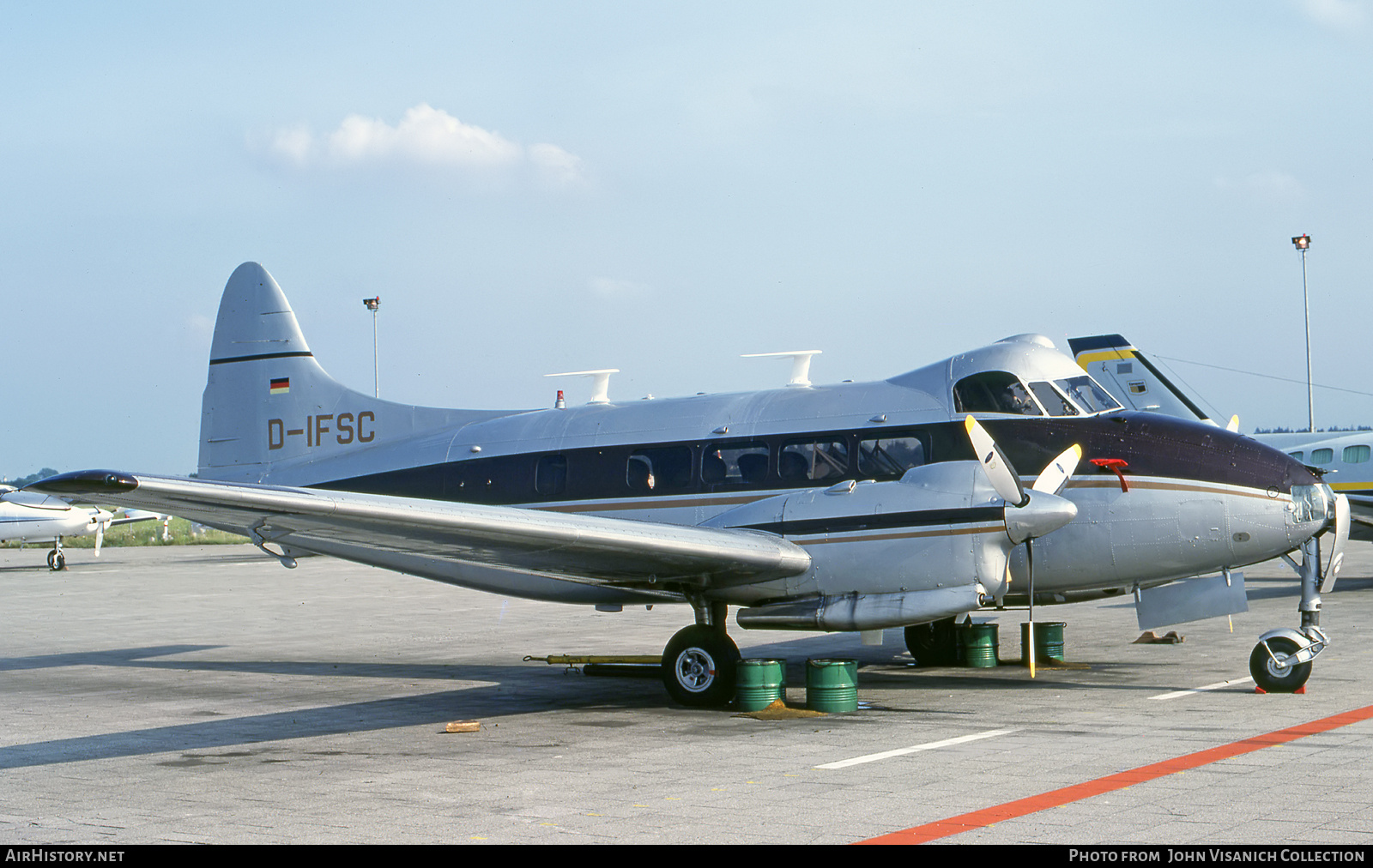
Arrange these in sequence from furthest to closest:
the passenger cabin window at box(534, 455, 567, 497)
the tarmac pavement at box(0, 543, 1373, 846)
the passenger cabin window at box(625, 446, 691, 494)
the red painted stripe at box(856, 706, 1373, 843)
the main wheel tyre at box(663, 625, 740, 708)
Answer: the passenger cabin window at box(534, 455, 567, 497)
the passenger cabin window at box(625, 446, 691, 494)
the main wheel tyre at box(663, 625, 740, 708)
the tarmac pavement at box(0, 543, 1373, 846)
the red painted stripe at box(856, 706, 1373, 843)

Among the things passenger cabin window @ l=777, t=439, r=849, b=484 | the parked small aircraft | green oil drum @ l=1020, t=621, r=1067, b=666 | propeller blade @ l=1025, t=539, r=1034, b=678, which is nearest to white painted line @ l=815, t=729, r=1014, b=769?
propeller blade @ l=1025, t=539, r=1034, b=678

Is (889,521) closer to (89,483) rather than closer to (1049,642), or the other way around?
(1049,642)

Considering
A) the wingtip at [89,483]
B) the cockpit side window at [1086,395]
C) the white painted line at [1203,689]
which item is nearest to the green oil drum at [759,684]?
the white painted line at [1203,689]

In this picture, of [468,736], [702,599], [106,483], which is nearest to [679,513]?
[702,599]

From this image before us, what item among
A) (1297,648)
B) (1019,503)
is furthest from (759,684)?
(1297,648)

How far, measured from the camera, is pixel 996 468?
11.7 metres

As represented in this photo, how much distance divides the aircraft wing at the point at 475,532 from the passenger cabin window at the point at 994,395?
2586mm

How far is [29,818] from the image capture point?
8055 millimetres

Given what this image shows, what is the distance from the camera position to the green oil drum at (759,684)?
40.0 feet

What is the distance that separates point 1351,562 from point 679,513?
25796 mm

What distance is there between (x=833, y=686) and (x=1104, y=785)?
417cm

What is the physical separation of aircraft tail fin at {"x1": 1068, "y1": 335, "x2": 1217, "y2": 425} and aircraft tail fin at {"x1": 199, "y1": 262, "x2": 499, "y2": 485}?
62.0ft

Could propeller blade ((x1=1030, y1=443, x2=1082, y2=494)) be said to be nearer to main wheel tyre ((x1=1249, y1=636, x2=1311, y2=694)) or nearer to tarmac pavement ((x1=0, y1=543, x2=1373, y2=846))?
tarmac pavement ((x1=0, y1=543, x2=1373, y2=846))

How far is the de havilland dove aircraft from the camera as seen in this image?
11422 millimetres
